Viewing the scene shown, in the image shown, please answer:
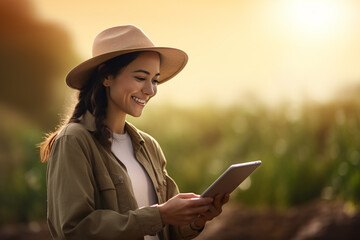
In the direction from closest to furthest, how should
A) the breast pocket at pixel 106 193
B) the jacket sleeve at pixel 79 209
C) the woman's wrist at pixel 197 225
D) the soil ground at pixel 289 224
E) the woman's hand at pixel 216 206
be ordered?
the jacket sleeve at pixel 79 209 < the breast pocket at pixel 106 193 < the woman's hand at pixel 216 206 < the woman's wrist at pixel 197 225 < the soil ground at pixel 289 224

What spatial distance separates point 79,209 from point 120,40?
0.73 m

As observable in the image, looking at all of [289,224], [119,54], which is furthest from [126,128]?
[289,224]

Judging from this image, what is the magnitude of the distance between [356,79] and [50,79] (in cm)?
350

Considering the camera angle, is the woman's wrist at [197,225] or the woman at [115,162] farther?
the woman's wrist at [197,225]

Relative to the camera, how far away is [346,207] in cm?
464

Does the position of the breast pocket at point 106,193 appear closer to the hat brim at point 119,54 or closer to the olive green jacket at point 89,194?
the olive green jacket at point 89,194

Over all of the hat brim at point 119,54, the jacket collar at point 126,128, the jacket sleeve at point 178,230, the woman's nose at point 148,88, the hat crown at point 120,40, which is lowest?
the jacket sleeve at point 178,230

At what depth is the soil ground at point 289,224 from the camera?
14.7 feet

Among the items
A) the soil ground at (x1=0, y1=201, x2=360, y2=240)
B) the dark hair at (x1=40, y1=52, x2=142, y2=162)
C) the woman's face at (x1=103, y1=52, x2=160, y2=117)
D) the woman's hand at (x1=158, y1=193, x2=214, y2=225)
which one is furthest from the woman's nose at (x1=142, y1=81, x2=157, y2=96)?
the soil ground at (x1=0, y1=201, x2=360, y2=240)

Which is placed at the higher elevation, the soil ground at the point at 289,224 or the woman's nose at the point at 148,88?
the woman's nose at the point at 148,88

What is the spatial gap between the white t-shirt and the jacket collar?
0.04 metres

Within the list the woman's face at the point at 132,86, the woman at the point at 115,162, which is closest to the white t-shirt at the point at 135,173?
the woman at the point at 115,162

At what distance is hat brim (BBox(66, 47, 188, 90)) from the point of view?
228 centimetres

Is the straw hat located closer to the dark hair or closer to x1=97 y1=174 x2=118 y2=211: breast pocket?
the dark hair
